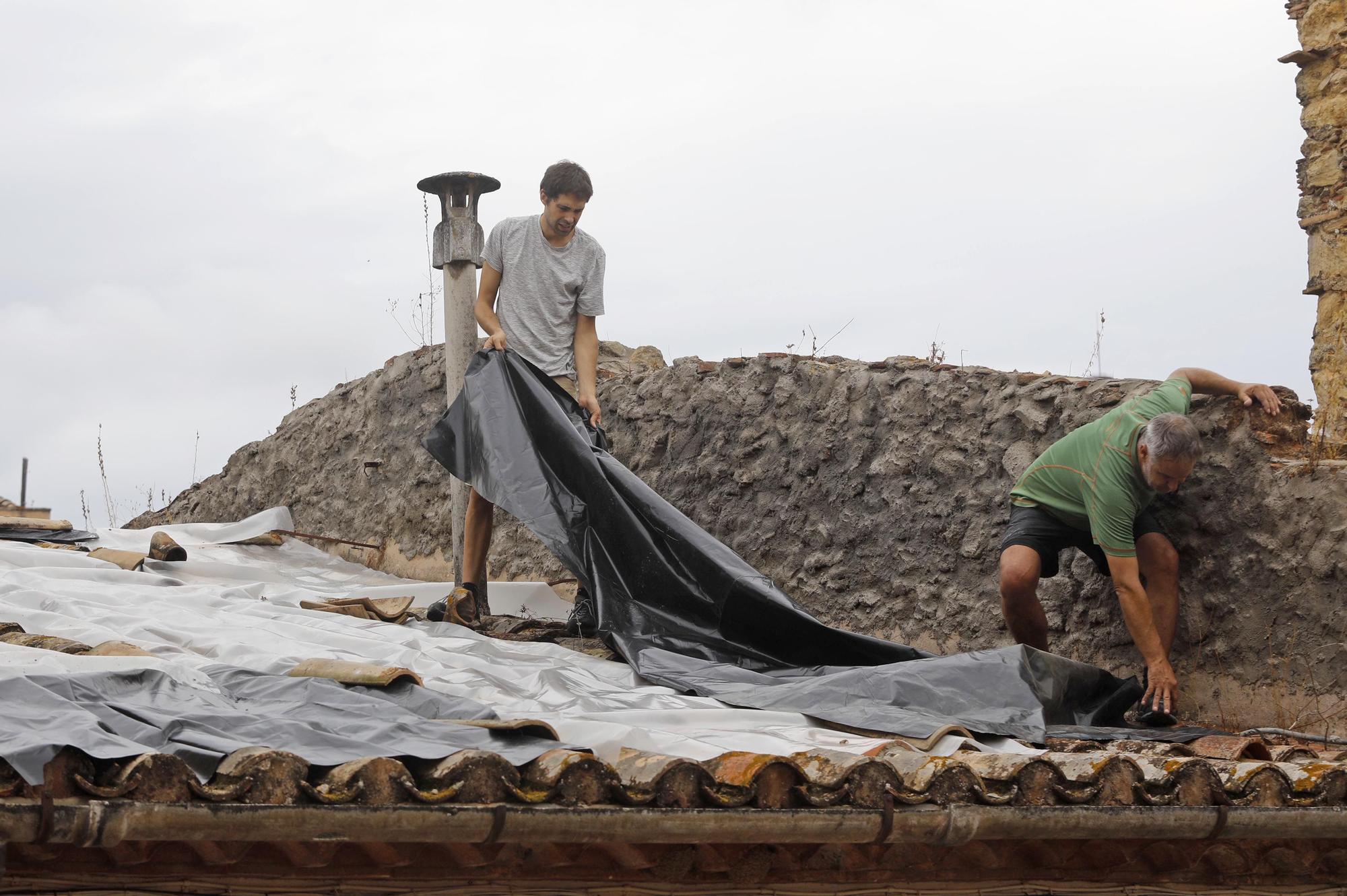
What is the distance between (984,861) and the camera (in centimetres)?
276

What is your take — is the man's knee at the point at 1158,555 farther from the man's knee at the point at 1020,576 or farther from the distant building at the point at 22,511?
the distant building at the point at 22,511

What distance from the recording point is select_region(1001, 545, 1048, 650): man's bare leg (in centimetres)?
452

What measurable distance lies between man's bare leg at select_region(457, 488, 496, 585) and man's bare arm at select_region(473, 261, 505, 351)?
0.65 meters

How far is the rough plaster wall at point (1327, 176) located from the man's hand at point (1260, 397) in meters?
2.14

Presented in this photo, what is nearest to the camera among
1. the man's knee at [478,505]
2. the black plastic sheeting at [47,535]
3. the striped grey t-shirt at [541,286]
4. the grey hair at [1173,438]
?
the grey hair at [1173,438]

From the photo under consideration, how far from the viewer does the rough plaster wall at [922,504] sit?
4.32 m

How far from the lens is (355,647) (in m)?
4.55

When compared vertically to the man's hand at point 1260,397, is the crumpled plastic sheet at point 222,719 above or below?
below

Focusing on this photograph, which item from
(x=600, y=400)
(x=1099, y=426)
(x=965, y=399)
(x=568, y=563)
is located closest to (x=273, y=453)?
(x=600, y=400)

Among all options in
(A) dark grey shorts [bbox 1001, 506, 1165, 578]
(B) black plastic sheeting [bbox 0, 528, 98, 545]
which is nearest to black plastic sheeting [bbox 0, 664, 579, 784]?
(A) dark grey shorts [bbox 1001, 506, 1165, 578]

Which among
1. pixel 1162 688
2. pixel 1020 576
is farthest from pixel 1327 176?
pixel 1162 688

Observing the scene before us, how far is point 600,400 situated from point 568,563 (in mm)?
2087

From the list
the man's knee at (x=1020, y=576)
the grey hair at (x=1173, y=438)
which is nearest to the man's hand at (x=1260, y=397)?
the grey hair at (x=1173, y=438)

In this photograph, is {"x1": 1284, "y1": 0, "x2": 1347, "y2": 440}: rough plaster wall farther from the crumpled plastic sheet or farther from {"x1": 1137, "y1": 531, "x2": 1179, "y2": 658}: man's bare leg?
the crumpled plastic sheet
